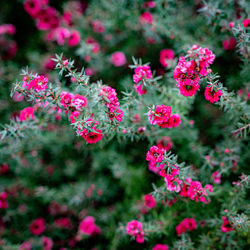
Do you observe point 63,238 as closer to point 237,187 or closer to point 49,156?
point 49,156

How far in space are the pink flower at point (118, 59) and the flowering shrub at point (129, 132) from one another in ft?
0.06

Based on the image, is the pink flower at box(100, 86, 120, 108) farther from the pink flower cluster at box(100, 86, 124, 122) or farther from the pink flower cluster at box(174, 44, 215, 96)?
the pink flower cluster at box(174, 44, 215, 96)

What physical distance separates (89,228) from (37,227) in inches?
27.2

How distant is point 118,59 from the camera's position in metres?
3.20

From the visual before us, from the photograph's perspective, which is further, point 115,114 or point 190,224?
point 190,224

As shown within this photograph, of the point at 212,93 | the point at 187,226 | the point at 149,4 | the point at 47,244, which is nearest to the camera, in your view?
the point at 212,93

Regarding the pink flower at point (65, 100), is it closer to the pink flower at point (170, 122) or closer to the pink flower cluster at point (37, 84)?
the pink flower cluster at point (37, 84)

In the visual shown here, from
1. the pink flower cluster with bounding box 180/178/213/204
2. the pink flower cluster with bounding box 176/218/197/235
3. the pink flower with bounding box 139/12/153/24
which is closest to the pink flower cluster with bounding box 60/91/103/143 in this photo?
the pink flower cluster with bounding box 180/178/213/204

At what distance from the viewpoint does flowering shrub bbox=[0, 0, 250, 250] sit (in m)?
1.65

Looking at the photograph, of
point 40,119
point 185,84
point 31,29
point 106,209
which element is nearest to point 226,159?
point 185,84

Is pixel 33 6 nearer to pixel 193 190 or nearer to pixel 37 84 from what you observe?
pixel 37 84

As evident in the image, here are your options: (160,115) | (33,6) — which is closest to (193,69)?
(160,115)

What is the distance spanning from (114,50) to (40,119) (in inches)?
70.7

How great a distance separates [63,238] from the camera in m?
2.79
